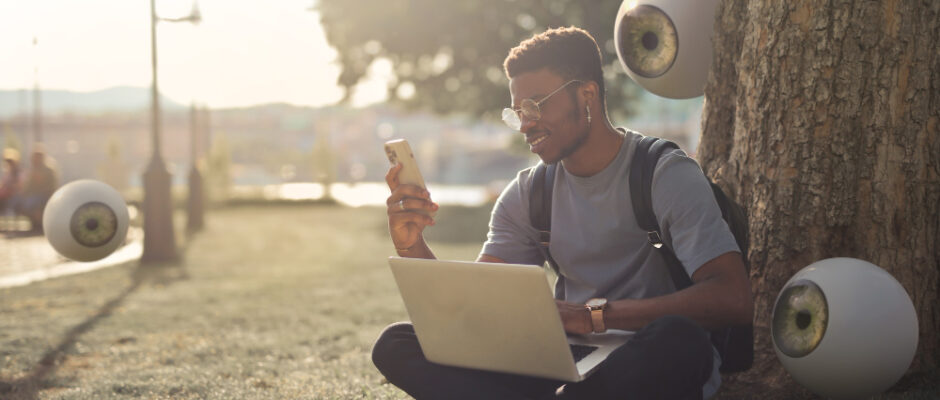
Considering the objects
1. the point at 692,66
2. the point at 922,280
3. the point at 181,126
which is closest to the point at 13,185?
the point at 692,66

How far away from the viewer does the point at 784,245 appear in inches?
159

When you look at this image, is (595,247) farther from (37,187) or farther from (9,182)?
(9,182)

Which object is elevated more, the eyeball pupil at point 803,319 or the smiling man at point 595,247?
the smiling man at point 595,247

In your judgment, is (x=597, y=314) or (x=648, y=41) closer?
(x=597, y=314)

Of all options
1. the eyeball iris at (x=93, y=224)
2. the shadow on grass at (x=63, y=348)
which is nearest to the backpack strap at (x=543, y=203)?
the shadow on grass at (x=63, y=348)

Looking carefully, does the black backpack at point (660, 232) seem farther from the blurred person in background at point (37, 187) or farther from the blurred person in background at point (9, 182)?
the blurred person in background at point (9, 182)

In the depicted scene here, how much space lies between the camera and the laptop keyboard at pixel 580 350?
3.15 metres

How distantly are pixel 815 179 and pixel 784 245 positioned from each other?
1.09 feet

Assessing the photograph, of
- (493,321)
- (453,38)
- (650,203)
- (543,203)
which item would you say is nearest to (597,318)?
(493,321)

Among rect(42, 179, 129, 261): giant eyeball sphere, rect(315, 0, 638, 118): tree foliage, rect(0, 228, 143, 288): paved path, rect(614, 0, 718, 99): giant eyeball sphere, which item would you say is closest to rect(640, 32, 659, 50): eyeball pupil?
rect(614, 0, 718, 99): giant eyeball sphere

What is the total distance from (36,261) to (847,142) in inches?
453

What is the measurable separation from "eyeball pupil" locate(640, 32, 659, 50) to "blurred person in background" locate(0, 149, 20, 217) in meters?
14.4

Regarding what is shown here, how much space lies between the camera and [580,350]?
321 centimetres

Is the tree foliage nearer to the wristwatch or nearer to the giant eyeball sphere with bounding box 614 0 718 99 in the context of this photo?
the giant eyeball sphere with bounding box 614 0 718 99
